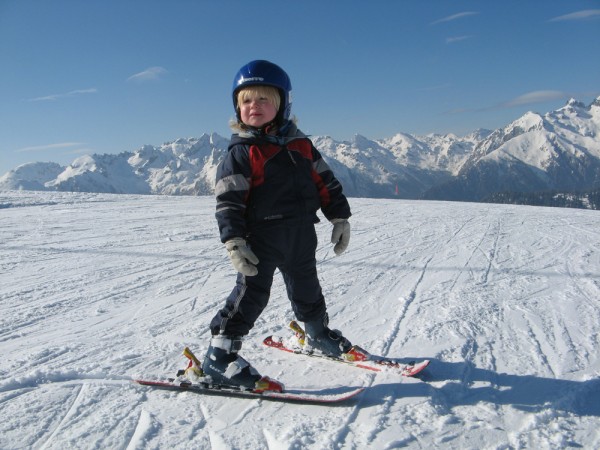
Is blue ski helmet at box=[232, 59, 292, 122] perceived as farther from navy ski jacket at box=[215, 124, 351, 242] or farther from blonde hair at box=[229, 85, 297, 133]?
navy ski jacket at box=[215, 124, 351, 242]

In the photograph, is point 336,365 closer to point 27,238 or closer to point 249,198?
point 249,198

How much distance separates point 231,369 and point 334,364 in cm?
76

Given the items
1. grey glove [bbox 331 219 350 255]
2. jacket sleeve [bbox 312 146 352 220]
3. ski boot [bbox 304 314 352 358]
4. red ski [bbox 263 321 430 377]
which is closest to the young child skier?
jacket sleeve [bbox 312 146 352 220]

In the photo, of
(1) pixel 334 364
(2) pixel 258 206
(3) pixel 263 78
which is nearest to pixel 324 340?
(1) pixel 334 364

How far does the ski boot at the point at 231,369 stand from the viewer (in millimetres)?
2609

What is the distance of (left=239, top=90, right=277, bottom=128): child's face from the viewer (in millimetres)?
2814

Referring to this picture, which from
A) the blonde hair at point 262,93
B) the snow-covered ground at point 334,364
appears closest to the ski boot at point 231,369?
→ the snow-covered ground at point 334,364

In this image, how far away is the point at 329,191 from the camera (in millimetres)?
3174

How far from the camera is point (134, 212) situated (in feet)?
43.9

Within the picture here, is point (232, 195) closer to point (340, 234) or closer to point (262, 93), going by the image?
point (262, 93)

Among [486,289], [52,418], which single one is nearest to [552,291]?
[486,289]

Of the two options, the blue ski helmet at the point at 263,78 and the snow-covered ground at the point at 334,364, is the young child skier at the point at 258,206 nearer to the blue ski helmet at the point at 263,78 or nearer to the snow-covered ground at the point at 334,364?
the blue ski helmet at the point at 263,78

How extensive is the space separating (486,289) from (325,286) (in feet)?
5.80

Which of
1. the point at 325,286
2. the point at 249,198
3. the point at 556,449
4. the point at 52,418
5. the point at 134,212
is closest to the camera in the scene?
the point at 556,449
